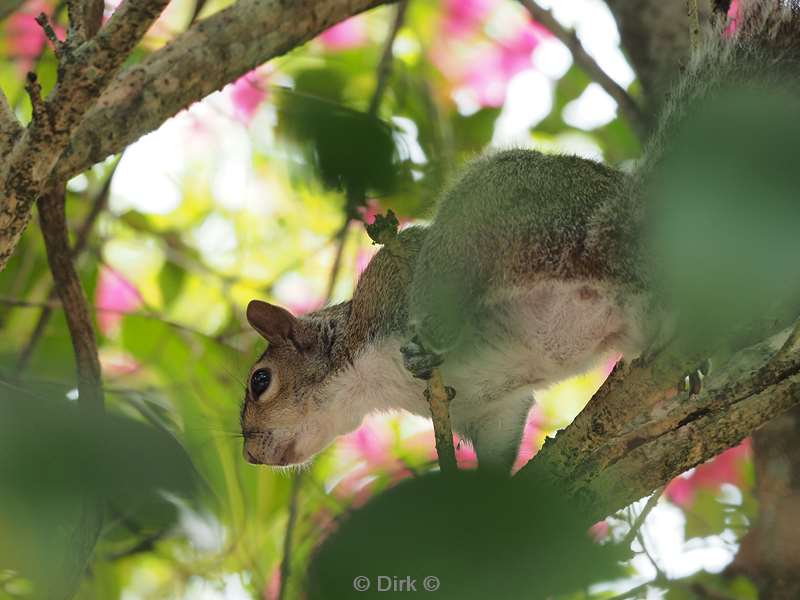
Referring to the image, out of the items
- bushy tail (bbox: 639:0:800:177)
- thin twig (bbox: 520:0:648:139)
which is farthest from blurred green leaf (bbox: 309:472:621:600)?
thin twig (bbox: 520:0:648:139)

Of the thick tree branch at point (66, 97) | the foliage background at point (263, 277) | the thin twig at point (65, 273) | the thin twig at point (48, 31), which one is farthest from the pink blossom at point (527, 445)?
the thin twig at point (48, 31)

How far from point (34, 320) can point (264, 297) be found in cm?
79

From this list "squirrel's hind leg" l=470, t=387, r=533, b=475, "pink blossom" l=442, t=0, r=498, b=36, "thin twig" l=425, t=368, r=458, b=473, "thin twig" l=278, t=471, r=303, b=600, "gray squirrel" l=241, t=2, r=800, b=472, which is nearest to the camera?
"thin twig" l=278, t=471, r=303, b=600

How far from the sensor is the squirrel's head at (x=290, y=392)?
2664 millimetres

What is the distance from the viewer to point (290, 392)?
2.70 meters

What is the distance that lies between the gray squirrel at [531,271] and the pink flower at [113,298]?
112 centimetres

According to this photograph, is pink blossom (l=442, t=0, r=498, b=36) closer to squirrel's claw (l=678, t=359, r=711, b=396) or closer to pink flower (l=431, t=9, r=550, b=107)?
pink flower (l=431, t=9, r=550, b=107)

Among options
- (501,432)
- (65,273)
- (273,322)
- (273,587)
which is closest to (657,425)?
(501,432)

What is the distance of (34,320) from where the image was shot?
11.1 feet

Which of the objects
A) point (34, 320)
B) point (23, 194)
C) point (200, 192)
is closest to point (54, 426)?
point (23, 194)

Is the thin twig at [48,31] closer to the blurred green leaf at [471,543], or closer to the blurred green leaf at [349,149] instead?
the blurred green leaf at [349,149]

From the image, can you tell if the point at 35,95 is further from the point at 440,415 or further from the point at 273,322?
the point at 273,322

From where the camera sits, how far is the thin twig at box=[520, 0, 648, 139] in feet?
9.05

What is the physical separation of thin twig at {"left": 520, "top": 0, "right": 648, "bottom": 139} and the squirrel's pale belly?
32.5 inches
